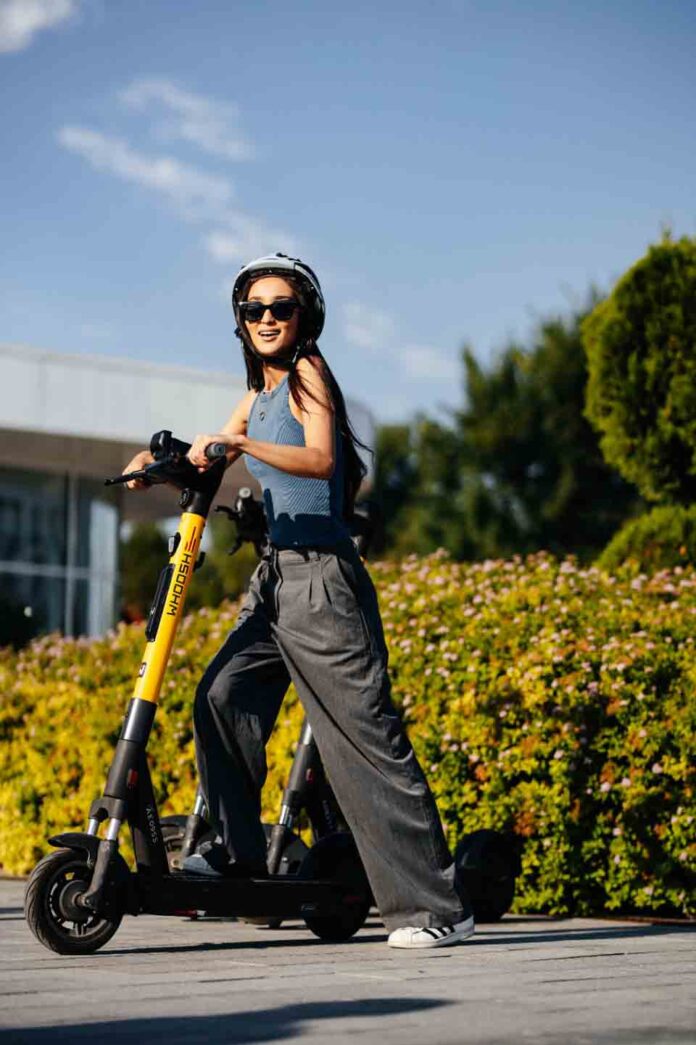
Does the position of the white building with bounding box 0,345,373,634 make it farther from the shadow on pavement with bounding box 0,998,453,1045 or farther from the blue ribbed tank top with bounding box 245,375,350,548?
the shadow on pavement with bounding box 0,998,453,1045

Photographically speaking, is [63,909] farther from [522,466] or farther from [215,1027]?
[522,466]

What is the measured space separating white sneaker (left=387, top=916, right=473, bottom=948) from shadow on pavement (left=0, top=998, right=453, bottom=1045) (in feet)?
3.75

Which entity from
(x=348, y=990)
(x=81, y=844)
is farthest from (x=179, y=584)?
(x=348, y=990)

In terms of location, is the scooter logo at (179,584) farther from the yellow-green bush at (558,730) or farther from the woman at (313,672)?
the yellow-green bush at (558,730)

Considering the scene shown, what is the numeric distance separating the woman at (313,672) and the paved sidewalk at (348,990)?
0.93ft

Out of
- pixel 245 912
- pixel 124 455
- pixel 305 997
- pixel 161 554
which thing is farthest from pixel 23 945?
pixel 161 554

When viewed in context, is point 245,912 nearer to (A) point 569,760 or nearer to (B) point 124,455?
(A) point 569,760

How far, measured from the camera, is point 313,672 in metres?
4.76

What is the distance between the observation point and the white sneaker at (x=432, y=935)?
472 centimetres

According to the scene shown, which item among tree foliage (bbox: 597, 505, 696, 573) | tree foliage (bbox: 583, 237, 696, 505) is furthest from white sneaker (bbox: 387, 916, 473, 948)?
tree foliage (bbox: 583, 237, 696, 505)

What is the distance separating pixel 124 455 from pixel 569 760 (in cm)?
1479

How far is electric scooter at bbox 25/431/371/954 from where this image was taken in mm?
4379

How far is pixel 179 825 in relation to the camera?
5.92 meters

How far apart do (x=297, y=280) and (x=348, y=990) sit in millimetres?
2203
